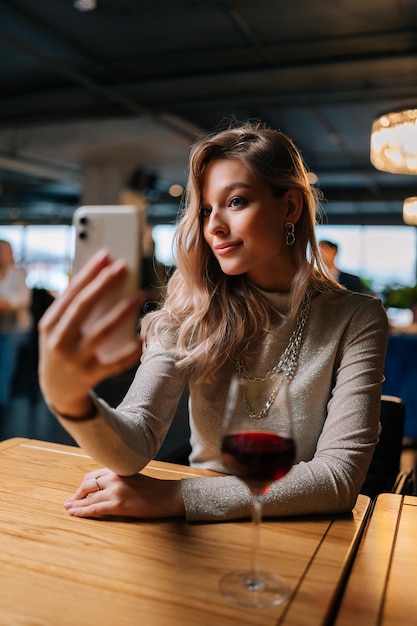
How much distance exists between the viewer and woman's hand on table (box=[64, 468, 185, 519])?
0.97 metres

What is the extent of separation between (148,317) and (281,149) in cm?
49

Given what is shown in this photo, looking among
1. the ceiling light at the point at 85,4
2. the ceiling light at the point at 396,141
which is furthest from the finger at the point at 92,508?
the ceiling light at the point at 85,4

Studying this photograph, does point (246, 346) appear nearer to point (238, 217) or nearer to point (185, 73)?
point (238, 217)

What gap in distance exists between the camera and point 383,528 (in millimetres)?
1008

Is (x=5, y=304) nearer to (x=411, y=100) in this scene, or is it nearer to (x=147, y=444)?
(x=147, y=444)

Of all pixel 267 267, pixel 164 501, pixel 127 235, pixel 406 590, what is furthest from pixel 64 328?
pixel 267 267

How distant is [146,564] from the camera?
82cm

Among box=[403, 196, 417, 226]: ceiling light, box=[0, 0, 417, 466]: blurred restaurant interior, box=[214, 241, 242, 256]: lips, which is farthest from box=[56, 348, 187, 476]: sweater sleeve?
box=[403, 196, 417, 226]: ceiling light

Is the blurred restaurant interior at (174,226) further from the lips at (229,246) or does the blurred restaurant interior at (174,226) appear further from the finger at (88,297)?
the lips at (229,246)

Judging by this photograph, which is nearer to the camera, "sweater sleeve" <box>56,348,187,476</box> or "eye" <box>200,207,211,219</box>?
"sweater sleeve" <box>56,348,187,476</box>

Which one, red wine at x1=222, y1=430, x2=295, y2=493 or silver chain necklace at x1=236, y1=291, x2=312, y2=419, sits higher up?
silver chain necklace at x1=236, y1=291, x2=312, y2=419

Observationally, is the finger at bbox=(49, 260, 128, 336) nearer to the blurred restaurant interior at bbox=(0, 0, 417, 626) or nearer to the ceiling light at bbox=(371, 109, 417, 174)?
the blurred restaurant interior at bbox=(0, 0, 417, 626)

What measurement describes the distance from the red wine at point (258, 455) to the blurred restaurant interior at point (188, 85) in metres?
1.04

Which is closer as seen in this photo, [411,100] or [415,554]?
[415,554]
